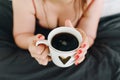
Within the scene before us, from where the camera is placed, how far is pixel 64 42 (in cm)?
76

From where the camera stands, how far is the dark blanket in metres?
0.96

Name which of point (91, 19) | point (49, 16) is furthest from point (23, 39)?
point (91, 19)

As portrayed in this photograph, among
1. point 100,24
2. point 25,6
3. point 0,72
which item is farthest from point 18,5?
point 100,24

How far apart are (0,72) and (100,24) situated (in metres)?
0.48

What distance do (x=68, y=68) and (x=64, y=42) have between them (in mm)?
245

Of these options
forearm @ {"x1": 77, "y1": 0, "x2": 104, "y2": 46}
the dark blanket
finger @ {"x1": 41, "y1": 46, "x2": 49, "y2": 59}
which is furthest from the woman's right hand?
forearm @ {"x1": 77, "y1": 0, "x2": 104, "y2": 46}

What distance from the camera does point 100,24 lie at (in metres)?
1.19

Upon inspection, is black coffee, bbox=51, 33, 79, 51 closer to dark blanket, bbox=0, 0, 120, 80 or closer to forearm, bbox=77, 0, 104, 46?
dark blanket, bbox=0, 0, 120, 80

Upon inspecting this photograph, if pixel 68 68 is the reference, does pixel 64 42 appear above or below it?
above

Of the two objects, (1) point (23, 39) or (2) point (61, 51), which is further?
(1) point (23, 39)

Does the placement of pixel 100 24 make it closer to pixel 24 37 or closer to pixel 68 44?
pixel 24 37

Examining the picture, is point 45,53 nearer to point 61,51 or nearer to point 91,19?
point 61,51

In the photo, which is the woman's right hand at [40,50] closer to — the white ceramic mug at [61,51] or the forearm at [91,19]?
the white ceramic mug at [61,51]

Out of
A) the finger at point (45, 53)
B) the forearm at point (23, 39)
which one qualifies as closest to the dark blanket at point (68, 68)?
the forearm at point (23, 39)
